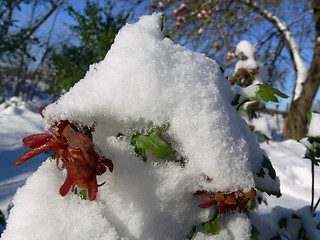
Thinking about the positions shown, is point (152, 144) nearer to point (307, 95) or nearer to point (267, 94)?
point (267, 94)

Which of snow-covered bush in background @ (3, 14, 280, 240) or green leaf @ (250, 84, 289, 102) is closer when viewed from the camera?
snow-covered bush in background @ (3, 14, 280, 240)

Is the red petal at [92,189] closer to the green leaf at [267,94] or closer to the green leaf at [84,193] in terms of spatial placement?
the green leaf at [84,193]

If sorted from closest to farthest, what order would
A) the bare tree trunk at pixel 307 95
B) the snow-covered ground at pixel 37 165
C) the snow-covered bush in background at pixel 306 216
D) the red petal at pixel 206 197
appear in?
the red petal at pixel 206 197, the snow-covered bush in background at pixel 306 216, the snow-covered ground at pixel 37 165, the bare tree trunk at pixel 307 95

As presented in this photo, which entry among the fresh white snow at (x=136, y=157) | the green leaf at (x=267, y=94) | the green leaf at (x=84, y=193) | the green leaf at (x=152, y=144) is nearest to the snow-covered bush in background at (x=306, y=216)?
the green leaf at (x=267, y=94)

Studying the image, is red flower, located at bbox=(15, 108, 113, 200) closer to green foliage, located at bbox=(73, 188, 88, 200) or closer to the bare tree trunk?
green foliage, located at bbox=(73, 188, 88, 200)

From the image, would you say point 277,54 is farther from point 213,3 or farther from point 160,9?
point 160,9

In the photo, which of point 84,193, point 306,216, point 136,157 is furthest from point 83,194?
point 306,216

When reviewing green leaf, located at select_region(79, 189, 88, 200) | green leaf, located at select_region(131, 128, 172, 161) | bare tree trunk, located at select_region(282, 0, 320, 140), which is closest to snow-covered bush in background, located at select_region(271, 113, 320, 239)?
green leaf, located at select_region(131, 128, 172, 161)
